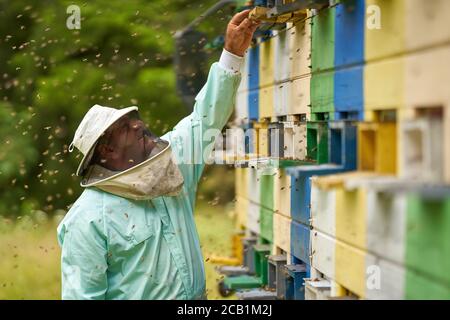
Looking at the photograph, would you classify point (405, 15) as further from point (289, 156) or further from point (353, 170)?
point (289, 156)

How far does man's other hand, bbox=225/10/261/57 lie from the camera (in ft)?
12.1

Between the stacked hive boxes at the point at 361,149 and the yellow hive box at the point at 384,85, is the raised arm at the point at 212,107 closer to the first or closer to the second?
the stacked hive boxes at the point at 361,149

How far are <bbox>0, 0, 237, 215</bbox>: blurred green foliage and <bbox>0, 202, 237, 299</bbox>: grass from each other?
426 millimetres

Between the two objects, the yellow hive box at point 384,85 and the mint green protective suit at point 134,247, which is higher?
the yellow hive box at point 384,85

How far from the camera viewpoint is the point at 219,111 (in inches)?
149

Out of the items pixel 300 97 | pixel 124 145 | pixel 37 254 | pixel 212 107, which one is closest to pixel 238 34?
pixel 212 107

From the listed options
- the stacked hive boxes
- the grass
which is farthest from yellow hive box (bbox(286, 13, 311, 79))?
the grass

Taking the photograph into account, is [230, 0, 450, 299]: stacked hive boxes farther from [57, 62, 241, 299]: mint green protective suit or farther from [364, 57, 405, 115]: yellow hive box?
[57, 62, 241, 299]: mint green protective suit

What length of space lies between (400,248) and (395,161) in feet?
0.89

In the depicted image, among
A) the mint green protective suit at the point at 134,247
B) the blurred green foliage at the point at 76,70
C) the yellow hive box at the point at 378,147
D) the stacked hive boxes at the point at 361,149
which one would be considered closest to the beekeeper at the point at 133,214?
the mint green protective suit at the point at 134,247

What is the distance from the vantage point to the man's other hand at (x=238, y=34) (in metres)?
3.69

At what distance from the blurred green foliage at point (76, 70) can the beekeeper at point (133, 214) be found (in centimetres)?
477
